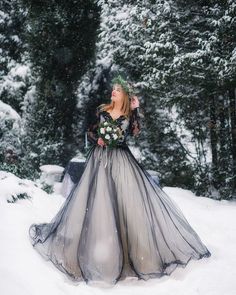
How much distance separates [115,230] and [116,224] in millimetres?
74

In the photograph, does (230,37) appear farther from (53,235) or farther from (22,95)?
(22,95)

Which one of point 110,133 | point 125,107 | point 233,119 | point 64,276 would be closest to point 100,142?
point 110,133

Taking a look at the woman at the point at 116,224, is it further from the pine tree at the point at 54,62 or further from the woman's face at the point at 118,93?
the pine tree at the point at 54,62

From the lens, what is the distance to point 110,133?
Answer: 14.9ft

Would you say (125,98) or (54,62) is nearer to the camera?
(125,98)

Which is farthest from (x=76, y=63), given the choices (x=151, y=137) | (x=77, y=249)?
(x=77, y=249)

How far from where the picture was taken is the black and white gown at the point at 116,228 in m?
4.07

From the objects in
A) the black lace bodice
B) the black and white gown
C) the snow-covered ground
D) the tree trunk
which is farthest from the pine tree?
the black and white gown

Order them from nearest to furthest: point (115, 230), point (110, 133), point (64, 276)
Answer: point (64, 276)
point (115, 230)
point (110, 133)

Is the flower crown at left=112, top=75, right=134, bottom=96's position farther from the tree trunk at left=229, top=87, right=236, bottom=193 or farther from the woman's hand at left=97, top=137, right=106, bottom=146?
the tree trunk at left=229, top=87, right=236, bottom=193

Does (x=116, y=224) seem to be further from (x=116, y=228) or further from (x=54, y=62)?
(x=54, y=62)

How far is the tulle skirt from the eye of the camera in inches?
160

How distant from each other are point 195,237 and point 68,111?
9.72 metres

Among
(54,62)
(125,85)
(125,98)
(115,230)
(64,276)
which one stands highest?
(54,62)
